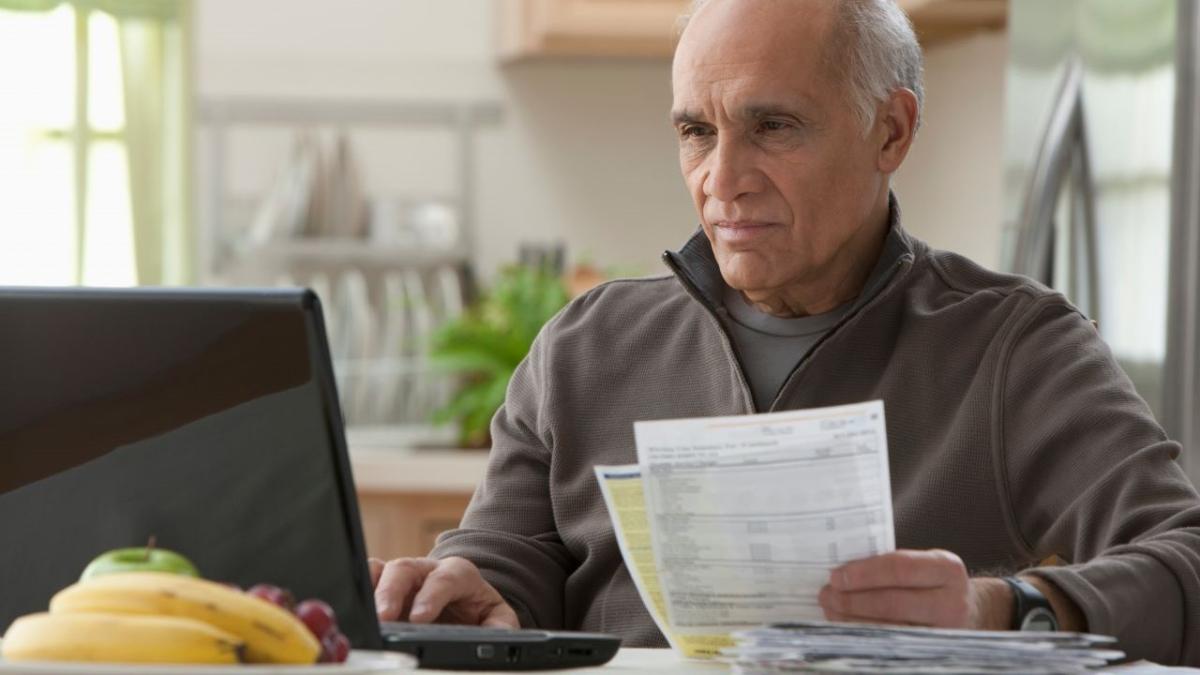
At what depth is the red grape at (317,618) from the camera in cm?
100

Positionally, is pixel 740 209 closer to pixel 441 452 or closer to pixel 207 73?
pixel 441 452

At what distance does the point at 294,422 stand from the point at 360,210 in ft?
10.6

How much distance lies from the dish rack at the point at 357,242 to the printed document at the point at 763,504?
9.72 ft

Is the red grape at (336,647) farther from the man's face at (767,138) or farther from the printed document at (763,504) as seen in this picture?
the man's face at (767,138)

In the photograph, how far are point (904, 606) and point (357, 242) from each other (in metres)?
3.21

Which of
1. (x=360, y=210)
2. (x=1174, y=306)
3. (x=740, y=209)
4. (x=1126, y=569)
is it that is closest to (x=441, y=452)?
(x=360, y=210)

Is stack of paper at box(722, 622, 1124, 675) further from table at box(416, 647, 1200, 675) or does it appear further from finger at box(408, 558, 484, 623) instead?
finger at box(408, 558, 484, 623)

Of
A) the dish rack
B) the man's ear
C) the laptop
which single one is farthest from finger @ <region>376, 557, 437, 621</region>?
the dish rack

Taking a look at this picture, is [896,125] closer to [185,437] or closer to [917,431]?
[917,431]

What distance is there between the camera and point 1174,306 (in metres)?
2.30

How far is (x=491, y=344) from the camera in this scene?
379 centimetres

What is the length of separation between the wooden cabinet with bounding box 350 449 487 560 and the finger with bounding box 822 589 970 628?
2.35 meters

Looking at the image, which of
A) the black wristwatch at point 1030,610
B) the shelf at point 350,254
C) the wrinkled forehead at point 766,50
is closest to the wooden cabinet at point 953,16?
the shelf at point 350,254

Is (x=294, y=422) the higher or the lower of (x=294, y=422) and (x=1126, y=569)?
the higher
